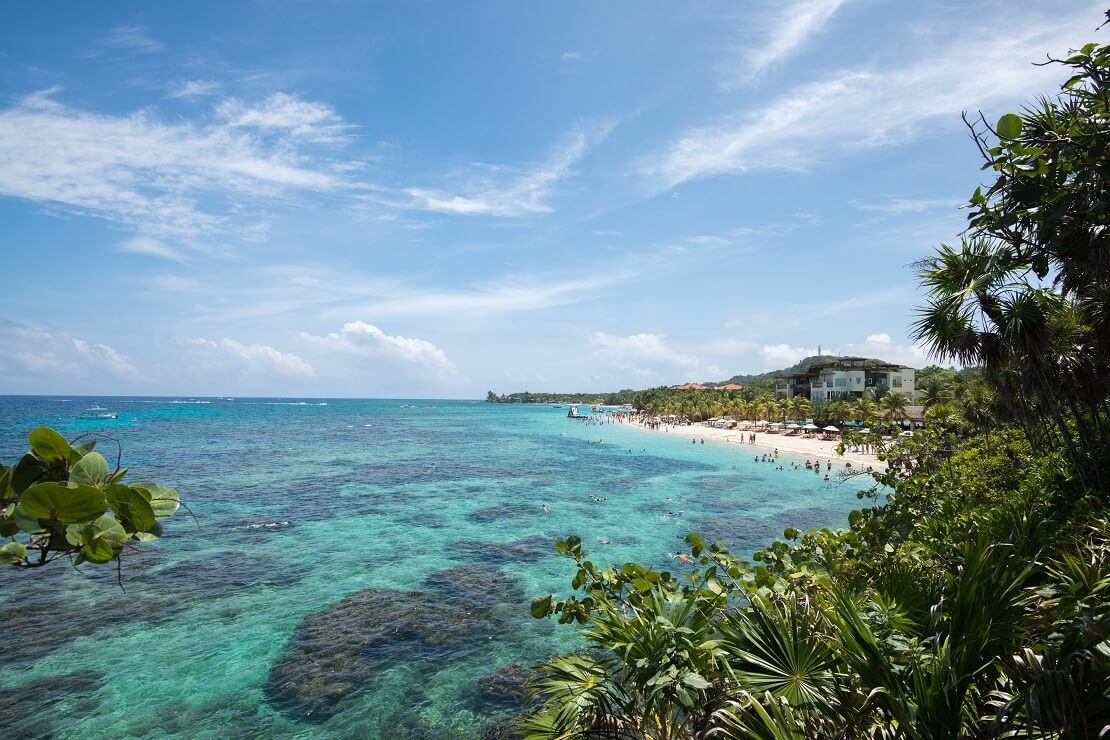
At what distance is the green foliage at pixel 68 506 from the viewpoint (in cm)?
149

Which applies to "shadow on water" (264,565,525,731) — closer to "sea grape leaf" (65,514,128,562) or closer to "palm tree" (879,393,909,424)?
"sea grape leaf" (65,514,128,562)

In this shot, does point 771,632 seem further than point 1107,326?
No

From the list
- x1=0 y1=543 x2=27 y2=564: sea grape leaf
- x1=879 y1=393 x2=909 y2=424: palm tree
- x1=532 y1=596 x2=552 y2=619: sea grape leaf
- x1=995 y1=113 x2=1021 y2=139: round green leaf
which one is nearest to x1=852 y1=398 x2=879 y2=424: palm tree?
x1=879 y1=393 x2=909 y2=424: palm tree

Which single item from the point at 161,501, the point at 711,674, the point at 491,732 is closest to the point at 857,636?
the point at 711,674

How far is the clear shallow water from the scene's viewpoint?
399 inches

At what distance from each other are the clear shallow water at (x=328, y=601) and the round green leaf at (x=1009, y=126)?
10825 millimetres

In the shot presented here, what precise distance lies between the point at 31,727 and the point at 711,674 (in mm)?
12042

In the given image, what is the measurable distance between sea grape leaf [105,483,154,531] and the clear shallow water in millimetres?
9557

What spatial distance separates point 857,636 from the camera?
3.26 m

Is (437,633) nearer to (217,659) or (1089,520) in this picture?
(217,659)

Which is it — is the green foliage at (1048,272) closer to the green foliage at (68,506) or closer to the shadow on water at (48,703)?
the green foliage at (68,506)

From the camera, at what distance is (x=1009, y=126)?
4078mm

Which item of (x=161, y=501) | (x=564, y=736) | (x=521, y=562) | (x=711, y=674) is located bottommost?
(x=521, y=562)

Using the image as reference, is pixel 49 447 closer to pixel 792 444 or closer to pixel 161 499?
pixel 161 499
